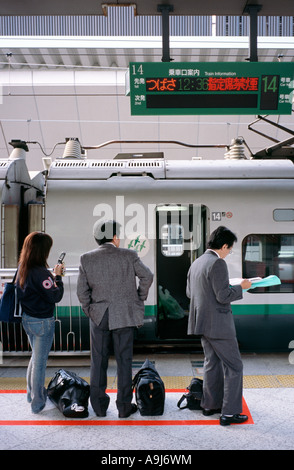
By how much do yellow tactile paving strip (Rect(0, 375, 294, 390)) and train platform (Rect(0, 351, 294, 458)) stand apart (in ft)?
0.04

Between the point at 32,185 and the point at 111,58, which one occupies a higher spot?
the point at 111,58

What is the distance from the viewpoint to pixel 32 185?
7402 mm

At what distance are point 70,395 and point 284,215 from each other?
4087 mm

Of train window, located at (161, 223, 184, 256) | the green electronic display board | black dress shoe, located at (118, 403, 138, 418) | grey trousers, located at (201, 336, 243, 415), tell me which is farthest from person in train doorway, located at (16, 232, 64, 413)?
train window, located at (161, 223, 184, 256)

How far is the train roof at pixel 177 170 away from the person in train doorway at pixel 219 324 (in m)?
2.71

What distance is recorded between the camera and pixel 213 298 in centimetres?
414

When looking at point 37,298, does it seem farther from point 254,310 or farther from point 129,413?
point 254,310

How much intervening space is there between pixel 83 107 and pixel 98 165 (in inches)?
445

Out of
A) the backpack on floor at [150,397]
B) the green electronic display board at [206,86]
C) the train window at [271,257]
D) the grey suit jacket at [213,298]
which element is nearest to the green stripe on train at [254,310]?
the train window at [271,257]

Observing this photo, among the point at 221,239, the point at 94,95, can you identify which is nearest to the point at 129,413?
the point at 221,239

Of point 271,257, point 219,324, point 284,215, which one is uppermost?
point 284,215

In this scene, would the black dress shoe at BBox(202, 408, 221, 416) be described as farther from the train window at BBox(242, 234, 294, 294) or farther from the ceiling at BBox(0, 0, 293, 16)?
the ceiling at BBox(0, 0, 293, 16)
